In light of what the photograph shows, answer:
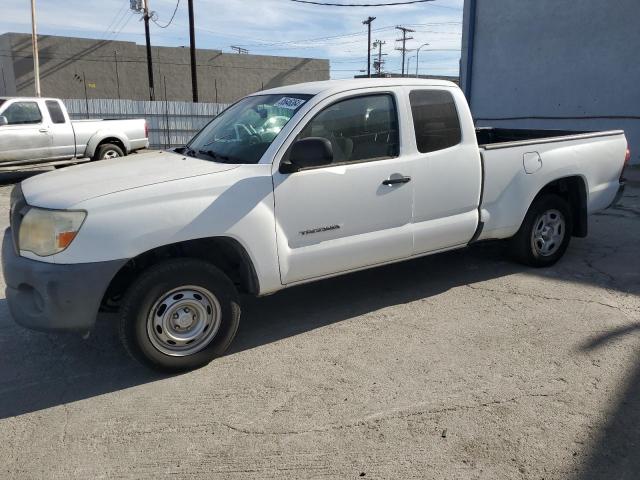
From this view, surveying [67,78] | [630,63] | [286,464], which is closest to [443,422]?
[286,464]

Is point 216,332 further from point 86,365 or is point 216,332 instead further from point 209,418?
point 86,365

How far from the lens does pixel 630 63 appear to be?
1346cm

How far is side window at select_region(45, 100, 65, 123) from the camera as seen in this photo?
12.4 metres

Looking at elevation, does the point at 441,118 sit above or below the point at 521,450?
above

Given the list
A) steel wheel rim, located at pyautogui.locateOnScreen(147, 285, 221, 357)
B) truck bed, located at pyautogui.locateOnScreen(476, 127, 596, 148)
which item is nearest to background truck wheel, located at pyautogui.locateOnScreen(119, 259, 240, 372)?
steel wheel rim, located at pyautogui.locateOnScreen(147, 285, 221, 357)

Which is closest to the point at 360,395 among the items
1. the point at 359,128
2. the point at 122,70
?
the point at 359,128

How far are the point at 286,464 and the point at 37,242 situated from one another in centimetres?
199

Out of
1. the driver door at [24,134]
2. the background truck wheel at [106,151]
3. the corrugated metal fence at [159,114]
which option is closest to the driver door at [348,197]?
the driver door at [24,134]

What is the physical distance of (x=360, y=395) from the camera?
341cm

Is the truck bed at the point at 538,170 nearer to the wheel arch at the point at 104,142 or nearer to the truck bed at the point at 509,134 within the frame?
the truck bed at the point at 509,134

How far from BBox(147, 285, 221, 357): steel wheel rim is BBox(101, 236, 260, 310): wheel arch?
28cm

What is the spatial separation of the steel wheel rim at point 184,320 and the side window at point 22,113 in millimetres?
10384

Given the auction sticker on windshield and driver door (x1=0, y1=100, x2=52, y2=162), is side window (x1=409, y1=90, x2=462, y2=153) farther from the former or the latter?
driver door (x1=0, y1=100, x2=52, y2=162)

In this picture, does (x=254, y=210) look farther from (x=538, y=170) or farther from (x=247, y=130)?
(x=538, y=170)
